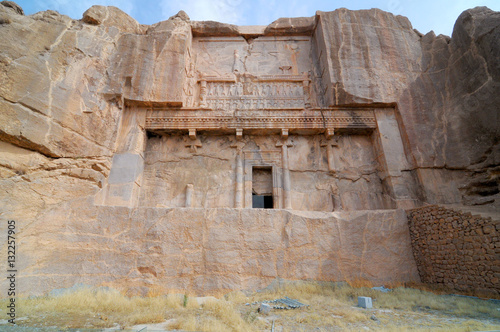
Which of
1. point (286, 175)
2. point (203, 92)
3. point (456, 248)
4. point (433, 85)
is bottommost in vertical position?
point (456, 248)

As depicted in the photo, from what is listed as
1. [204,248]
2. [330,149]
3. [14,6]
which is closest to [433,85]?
[330,149]

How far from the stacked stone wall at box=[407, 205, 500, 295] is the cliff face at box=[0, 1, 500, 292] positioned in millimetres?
360

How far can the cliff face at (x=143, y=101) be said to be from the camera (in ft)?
16.8

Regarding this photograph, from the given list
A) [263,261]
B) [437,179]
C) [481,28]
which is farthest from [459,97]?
[263,261]

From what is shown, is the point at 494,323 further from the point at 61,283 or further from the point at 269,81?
the point at 269,81

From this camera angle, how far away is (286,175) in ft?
24.4

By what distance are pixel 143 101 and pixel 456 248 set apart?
8097mm

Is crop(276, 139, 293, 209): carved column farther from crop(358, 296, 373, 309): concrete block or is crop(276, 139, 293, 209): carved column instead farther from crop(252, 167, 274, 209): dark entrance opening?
crop(358, 296, 373, 309): concrete block

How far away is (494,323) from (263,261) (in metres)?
3.35

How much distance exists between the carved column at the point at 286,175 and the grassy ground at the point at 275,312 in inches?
106

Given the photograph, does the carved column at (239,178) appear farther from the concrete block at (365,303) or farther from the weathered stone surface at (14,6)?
the weathered stone surface at (14,6)

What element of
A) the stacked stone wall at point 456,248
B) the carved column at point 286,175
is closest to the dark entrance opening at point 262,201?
the carved column at point 286,175

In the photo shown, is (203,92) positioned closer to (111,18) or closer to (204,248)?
(111,18)

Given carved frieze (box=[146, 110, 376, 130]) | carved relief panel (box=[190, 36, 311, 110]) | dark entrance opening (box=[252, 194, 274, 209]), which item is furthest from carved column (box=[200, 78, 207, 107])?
dark entrance opening (box=[252, 194, 274, 209])
